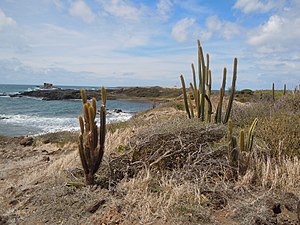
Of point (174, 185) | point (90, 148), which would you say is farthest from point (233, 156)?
point (90, 148)

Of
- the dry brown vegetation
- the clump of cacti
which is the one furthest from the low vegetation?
the clump of cacti

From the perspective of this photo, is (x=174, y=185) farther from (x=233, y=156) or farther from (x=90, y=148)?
(x=90, y=148)

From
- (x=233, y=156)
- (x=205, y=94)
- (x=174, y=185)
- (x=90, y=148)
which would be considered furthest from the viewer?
(x=205, y=94)

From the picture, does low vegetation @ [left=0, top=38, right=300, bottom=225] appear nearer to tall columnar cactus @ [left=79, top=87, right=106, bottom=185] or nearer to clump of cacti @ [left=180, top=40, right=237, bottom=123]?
tall columnar cactus @ [left=79, top=87, right=106, bottom=185]

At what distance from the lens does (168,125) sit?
5.80 m

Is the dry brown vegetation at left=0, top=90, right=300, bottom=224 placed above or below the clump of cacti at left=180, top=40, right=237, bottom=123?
below

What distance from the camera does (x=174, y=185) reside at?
463 centimetres

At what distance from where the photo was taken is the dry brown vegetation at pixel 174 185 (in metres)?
3.98

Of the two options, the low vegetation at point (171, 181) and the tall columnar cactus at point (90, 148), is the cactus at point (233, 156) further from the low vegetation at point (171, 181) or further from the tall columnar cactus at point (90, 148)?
the tall columnar cactus at point (90, 148)

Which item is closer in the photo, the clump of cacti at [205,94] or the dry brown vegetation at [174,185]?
the dry brown vegetation at [174,185]

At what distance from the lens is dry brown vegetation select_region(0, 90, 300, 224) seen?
13.0ft

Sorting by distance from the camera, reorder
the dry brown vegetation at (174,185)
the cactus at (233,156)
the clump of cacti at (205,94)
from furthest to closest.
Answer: the clump of cacti at (205,94)
the cactus at (233,156)
the dry brown vegetation at (174,185)

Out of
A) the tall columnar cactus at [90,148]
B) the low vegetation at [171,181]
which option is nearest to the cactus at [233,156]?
the low vegetation at [171,181]

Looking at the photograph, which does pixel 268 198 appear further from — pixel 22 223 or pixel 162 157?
pixel 22 223
